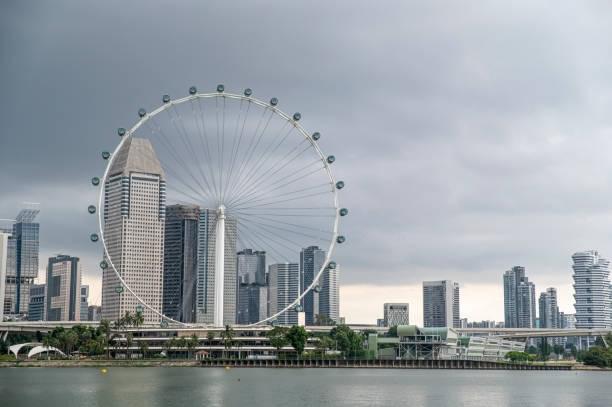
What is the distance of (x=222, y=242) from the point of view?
162 meters

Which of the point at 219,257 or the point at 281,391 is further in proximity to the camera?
the point at 219,257

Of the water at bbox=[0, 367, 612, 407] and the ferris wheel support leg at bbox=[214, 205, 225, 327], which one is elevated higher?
the ferris wheel support leg at bbox=[214, 205, 225, 327]

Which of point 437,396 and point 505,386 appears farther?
point 505,386

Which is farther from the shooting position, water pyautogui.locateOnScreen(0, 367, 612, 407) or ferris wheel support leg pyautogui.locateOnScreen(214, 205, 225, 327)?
ferris wheel support leg pyautogui.locateOnScreen(214, 205, 225, 327)

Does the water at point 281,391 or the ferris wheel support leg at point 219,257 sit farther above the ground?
the ferris wheel support leg at point 219,257

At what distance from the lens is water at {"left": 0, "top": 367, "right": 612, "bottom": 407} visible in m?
101

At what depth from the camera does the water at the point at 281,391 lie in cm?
10075

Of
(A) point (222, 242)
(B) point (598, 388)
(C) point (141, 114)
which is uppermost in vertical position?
(C) point (141, 114)

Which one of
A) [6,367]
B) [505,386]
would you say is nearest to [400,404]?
[505,386]

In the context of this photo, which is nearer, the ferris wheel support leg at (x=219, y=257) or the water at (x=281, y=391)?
the water at (x=281, y=391)

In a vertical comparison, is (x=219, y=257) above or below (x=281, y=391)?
above

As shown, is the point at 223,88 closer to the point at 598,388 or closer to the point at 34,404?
the point at 34,404

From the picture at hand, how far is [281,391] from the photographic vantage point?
382ft

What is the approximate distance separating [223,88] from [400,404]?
62.4 metres
